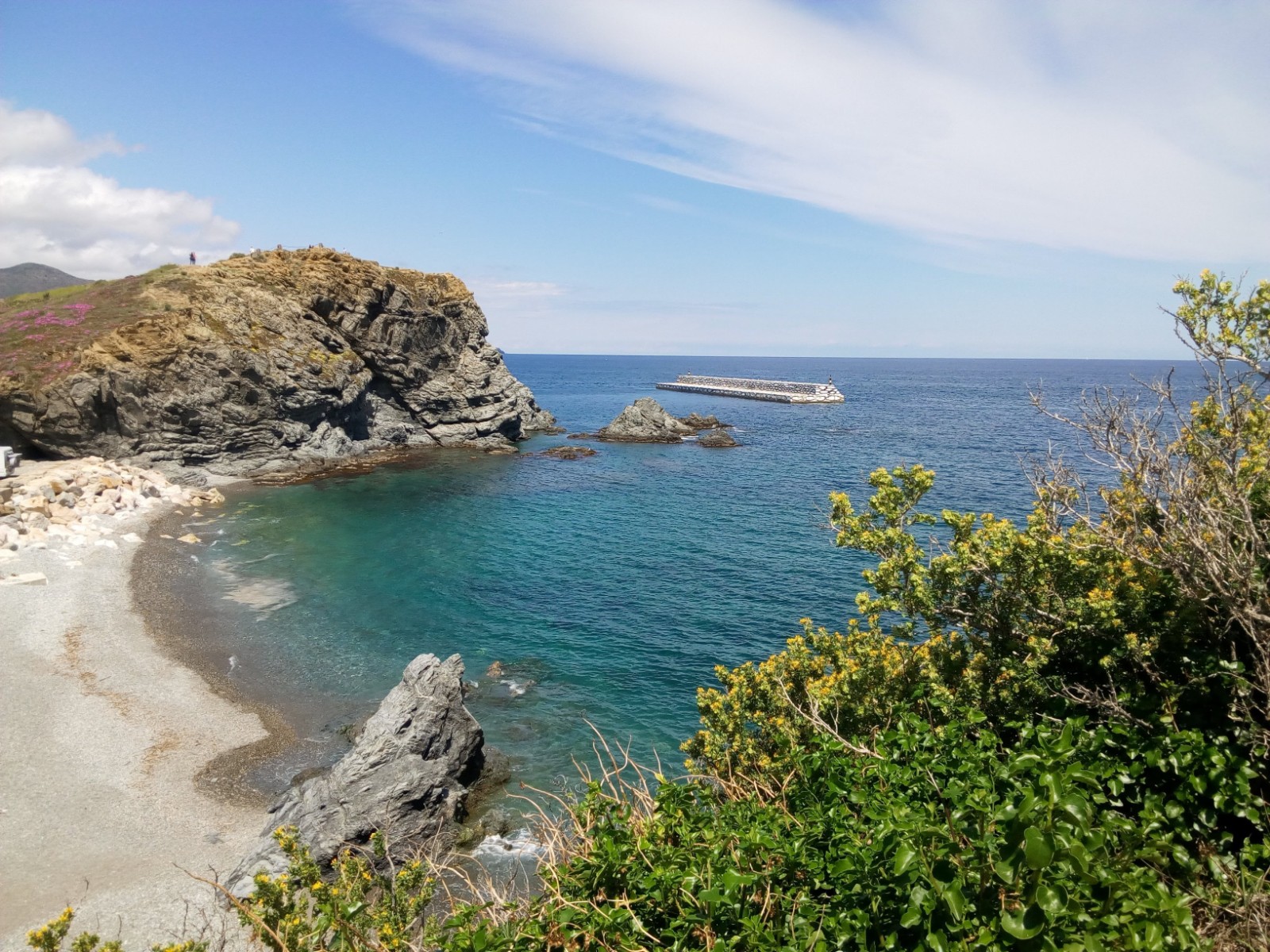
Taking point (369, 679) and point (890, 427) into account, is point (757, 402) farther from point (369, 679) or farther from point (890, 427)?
point (369, 679)

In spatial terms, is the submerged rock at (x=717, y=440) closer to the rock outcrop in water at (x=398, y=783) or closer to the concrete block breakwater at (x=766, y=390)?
the concrete block breakwater at (x=766, y=390)

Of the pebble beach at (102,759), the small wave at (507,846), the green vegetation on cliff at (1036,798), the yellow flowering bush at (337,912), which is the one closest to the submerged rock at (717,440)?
the pebble beach at (102,759)

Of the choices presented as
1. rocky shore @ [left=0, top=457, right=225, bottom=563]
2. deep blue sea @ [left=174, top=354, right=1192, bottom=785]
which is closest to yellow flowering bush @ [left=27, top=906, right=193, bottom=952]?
deep blue sea @ [left=174, top=354, right=1192, bottom=785]

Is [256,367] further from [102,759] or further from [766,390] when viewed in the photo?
[766,390]

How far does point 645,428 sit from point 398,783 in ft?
255

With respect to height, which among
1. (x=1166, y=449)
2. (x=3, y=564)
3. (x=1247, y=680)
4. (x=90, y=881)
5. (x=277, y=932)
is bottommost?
(x=90, y=881)

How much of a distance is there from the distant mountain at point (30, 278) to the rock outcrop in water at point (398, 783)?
134 metres

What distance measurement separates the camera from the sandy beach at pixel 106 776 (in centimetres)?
1888

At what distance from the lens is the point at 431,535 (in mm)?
52312

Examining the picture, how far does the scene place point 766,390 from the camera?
6727 inches

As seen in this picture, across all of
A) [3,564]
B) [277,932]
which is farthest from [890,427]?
[277,932]

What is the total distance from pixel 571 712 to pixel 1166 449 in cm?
2328

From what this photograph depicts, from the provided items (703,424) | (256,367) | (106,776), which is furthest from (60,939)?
(703,424)

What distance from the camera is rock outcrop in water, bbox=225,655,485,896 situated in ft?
66.0
